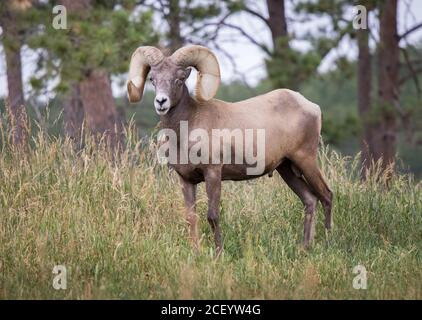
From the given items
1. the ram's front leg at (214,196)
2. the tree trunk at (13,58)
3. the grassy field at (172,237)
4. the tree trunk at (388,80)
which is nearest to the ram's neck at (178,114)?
the ram's front leg at (214,196)

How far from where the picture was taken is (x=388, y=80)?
18.1 meters

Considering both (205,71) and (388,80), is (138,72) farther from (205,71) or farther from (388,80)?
(388,80)

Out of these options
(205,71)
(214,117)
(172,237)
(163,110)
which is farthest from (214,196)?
(205,71)

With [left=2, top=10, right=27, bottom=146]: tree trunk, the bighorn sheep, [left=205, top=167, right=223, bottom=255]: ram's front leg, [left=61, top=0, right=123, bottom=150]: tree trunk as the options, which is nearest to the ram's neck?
the bighorn sheep

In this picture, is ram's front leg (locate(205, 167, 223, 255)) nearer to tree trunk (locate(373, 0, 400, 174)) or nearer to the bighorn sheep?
the bighorn sheep

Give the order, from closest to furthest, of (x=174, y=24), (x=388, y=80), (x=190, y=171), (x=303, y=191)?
(x=190, y=171)
(x=303, y=191)
(x=174, y=24)
(x=388, y=80)

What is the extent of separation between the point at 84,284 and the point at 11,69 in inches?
410

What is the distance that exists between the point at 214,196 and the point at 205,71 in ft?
3.87

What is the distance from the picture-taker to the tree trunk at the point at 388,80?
17.6m

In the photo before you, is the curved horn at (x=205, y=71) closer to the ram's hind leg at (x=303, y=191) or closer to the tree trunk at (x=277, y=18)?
the ram's hind leg at (x=303, y=191)

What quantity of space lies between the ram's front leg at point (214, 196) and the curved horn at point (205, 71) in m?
0.71

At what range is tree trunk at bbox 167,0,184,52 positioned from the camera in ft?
54.6
